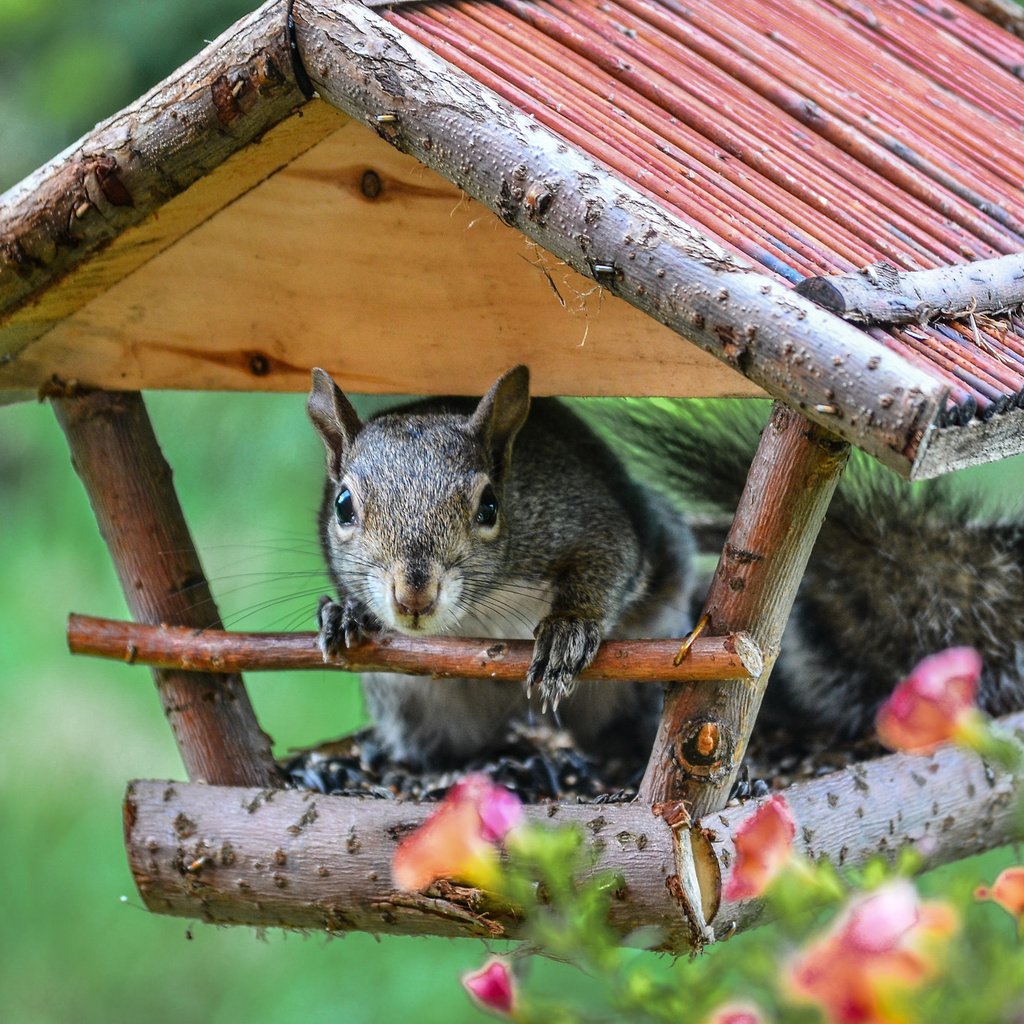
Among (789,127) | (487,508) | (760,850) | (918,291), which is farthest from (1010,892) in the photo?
(487,508)

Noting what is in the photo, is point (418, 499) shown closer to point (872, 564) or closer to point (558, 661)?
point (558, 661)

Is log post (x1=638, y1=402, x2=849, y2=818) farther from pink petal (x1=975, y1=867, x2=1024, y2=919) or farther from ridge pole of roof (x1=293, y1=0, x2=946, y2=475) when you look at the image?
pink petal (x1=975, y1=867, x2=1024, y2=919)

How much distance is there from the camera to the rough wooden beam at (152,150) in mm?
1273

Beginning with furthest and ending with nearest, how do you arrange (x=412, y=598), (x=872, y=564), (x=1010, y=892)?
(x=872, y=564) → (x=412, y=598) → (x=1010, y=892)

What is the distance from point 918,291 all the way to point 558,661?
0.50m

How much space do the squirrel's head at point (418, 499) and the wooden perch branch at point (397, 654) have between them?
41 millimetres

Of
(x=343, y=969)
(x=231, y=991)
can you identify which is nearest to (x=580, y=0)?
(x=343, y=969)

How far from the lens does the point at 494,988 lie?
71cm

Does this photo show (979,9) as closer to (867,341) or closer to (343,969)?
(867,341)

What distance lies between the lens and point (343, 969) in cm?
288

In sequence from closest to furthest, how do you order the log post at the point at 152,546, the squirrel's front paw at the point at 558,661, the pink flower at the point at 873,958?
1. the pink flower at the point at 873,958
2. the squirrel's front paw at the point at 558,661
3. the log post at the point at 152,546

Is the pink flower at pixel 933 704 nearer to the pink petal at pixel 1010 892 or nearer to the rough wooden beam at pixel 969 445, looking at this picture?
the pink petal at pixel 1010 892

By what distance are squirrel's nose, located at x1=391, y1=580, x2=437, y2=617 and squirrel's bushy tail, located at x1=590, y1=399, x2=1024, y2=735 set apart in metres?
0.56

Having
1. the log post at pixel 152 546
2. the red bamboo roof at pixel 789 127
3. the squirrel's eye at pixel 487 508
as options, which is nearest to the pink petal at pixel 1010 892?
the red bamboo roof at pixel 789 127
